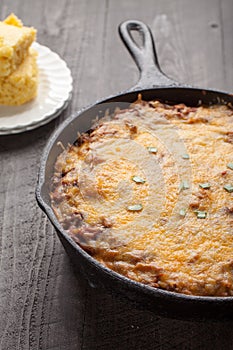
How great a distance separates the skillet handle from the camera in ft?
8.87

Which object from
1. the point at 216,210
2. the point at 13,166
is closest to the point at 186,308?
the point at 216,210

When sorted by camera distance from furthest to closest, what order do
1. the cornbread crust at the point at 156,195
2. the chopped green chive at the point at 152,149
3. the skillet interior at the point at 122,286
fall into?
the chopped green chive at the point at 152,149, the cornbread crust at the point at 156,195, the skillet interior at the point at 122,286

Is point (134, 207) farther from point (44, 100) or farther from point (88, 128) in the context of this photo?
point (44, 100)

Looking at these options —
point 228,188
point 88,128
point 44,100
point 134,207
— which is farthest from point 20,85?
point 228,188

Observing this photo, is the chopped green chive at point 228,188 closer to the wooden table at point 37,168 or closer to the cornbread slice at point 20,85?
the wooden table at point 37,168

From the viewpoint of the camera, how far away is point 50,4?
12.8ft

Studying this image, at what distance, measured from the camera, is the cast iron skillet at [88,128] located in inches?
73.6

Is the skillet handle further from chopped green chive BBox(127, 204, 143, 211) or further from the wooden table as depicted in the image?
chopped green chive BBox(127, 204, 143, 211)

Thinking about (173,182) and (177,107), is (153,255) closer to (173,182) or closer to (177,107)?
(173,182)

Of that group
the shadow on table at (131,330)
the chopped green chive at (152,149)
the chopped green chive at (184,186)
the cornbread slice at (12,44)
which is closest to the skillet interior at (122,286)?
the shadow on table at (131,330)

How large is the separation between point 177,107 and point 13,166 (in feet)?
2.76

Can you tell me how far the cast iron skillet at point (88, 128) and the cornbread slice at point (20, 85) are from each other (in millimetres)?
510

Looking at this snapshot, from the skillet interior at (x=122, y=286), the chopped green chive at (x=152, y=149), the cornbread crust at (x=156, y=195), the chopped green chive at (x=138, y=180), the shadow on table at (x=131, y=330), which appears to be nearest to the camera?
the skillet interior at (x=122, y=286)

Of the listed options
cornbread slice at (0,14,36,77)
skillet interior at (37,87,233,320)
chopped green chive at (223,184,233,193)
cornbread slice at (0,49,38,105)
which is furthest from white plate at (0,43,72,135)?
chopped green chive at (223,184,233,193)
